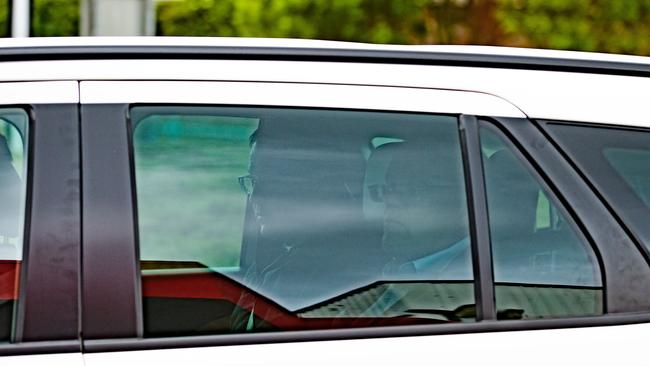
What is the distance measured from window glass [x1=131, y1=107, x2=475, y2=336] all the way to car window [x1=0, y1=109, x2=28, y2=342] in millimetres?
231

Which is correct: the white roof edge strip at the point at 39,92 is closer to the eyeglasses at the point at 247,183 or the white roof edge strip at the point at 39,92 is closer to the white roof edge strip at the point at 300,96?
the white roof edge strip at the point at 300,96

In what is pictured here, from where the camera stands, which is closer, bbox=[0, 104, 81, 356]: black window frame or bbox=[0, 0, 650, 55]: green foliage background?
bbox=[0, 104, 81, 356]: black window frame

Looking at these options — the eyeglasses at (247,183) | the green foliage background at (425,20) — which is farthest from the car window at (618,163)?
the green foliage background at (425,20)

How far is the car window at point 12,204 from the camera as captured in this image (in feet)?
7.82

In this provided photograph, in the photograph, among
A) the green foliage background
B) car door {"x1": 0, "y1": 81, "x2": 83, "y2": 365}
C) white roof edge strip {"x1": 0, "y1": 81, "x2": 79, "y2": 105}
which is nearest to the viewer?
car door {"x1": 0, "y1": 81, "x2": 83, "y2": 365}

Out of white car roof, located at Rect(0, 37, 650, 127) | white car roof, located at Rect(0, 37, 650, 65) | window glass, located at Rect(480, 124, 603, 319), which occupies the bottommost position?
window glass, located at Rect(480, 124, 603, 319)

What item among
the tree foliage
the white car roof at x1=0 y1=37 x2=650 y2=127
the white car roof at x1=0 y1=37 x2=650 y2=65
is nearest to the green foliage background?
the tree foliage

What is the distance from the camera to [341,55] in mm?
2553

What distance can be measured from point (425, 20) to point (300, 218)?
11862mm

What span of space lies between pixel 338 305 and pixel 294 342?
5.5 inches

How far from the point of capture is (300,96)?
2486mm

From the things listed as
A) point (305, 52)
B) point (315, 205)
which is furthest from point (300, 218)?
point (305, 52)

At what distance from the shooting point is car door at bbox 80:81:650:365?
7.84ft

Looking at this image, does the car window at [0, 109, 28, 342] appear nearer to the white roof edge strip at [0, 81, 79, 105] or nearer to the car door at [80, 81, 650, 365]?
the white roof edge strip at [0, 81, 79, 105]
